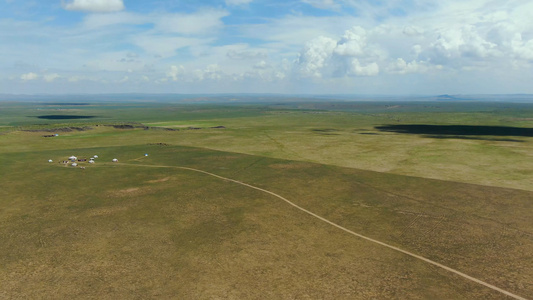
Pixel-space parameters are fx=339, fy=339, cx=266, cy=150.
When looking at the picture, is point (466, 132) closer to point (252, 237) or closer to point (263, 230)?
point (263, 230)

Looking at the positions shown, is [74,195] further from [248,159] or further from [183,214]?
[248,159]

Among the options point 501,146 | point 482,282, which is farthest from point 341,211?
point 501,146

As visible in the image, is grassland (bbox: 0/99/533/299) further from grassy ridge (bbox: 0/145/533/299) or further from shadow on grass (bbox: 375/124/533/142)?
shadow on grass (bbox: 375/124/533/142)

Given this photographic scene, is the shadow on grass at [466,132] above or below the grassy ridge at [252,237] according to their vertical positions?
above

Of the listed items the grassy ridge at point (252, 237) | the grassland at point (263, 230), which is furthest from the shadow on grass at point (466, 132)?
the grassy ridge at point (252, 237)

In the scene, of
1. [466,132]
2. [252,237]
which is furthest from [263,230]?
[466,132]

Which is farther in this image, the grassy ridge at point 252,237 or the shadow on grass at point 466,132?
the shadow on grass at point 466,132

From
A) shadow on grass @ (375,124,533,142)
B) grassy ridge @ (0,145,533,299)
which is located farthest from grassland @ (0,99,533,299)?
shadow on grass @ (375,124,533,142)

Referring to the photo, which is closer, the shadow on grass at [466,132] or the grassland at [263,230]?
the grassland at [263,230]

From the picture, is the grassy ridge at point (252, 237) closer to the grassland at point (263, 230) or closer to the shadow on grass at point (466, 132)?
the grassland at point (263, 230)
